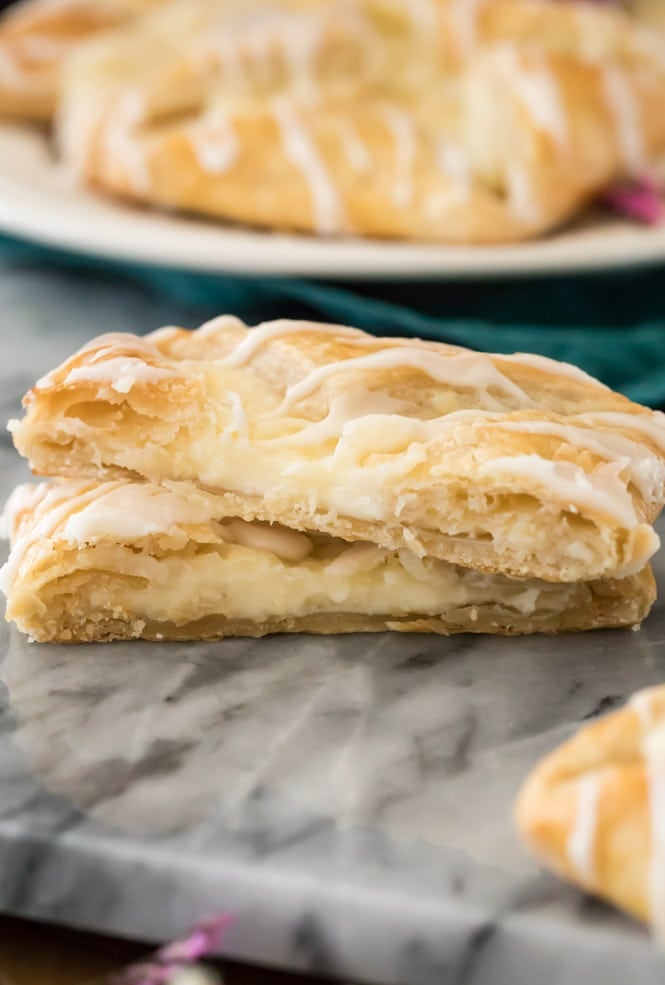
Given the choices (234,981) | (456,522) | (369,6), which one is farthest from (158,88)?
(234,981)

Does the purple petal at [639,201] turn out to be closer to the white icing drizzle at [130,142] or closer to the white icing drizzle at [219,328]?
the white icing drizzle at [130,142]

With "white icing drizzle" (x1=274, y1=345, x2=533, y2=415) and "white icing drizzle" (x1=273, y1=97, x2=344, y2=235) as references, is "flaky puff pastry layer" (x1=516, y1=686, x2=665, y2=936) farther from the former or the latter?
"white icing drizzle" (x1=273, y1=97, x2=344, y2=235)

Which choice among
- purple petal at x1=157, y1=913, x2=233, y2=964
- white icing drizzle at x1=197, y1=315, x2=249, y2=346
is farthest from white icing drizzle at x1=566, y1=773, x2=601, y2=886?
white icing drizzle at x1=197, y1=315, x2=249, y2=346

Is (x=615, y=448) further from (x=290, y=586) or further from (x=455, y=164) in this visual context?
(x=455, y=164)

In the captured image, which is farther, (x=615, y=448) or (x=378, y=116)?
(x=378, y=116)

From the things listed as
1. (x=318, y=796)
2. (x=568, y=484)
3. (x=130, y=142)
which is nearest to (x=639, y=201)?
(x=130, y=142)
